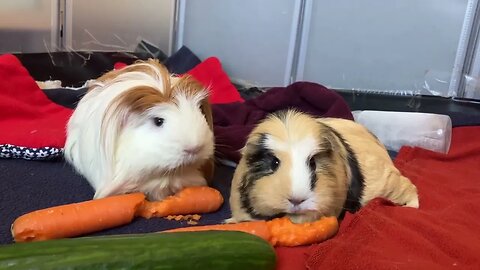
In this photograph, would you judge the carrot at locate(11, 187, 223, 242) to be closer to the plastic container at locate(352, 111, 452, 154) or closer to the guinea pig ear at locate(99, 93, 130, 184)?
the guinea pig ear at locate(99, 93, 130, 184)

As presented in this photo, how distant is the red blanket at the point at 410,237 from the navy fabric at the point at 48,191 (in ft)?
0.92

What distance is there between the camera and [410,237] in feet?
3.35

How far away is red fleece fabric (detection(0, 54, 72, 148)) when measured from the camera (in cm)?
143

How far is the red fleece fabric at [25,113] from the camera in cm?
143

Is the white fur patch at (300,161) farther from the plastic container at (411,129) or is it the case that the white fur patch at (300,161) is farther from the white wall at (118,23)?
the white wall at (118,23)

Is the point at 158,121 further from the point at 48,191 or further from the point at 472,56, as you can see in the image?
the point at 472,56

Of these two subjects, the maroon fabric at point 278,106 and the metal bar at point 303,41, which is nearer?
the maroon fabric at point 278,106

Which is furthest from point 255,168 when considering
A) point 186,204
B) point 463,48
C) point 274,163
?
point 463,48

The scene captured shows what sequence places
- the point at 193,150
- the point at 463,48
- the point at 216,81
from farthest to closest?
the point at 463,48, the point at 216,81, the point at 193,150

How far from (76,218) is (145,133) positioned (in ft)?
0.70

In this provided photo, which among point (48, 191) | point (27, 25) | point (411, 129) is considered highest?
point (27, 25)

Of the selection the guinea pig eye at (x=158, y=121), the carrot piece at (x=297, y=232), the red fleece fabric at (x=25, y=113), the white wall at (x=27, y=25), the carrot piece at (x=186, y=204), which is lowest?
the carrot piece at (x=186, y=204)

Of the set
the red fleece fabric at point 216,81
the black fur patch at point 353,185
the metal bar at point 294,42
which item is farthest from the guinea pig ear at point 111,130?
the metal bar at point 294,42

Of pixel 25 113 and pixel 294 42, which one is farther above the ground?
pixel 294 42
